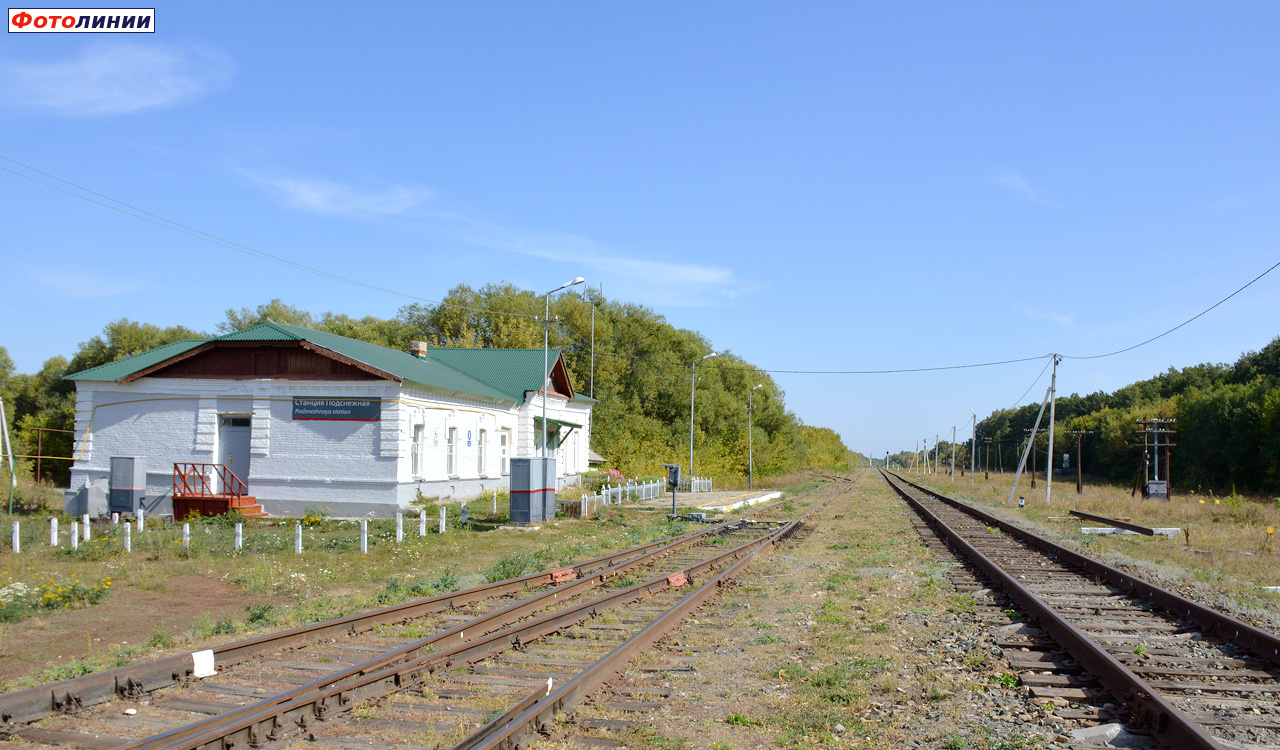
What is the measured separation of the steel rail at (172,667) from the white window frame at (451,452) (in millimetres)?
16676

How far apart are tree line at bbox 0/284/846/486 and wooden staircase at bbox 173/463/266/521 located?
28.0 m

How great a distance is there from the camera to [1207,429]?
207ft

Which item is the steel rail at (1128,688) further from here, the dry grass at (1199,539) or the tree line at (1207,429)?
the tree line at (1207,429)

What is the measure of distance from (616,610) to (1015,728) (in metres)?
5.67

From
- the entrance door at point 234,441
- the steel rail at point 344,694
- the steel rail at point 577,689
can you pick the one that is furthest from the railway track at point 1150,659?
the entrance door at point 234,441

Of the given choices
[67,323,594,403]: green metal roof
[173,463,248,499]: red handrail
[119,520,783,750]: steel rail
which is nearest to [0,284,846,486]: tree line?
[67,323,594,403]: green metal roof

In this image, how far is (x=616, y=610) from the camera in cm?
1080

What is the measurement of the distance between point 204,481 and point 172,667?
1974 centimetres

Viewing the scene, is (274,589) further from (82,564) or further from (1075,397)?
(1075,397)

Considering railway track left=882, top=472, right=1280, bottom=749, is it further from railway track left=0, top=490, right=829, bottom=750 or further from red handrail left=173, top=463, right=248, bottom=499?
red handrail left=173, top=463, right=248, bottom=499

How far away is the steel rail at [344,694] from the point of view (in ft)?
18.1

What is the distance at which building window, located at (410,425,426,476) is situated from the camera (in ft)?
84.1

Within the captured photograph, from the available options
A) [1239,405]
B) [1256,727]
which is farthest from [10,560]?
[1239,405]

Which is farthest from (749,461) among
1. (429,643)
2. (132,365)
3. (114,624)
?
(429,643)
